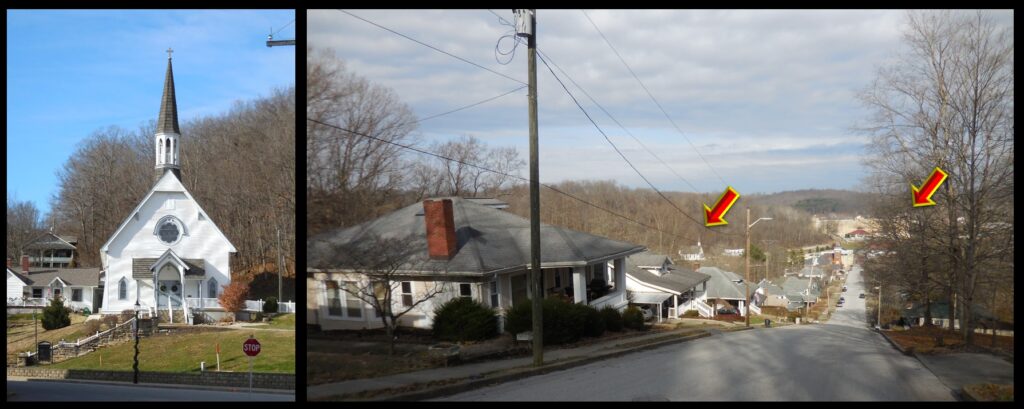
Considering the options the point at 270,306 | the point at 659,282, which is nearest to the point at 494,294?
the point at 659,282

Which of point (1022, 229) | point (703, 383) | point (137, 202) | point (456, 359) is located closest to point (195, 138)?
point (137, 202)

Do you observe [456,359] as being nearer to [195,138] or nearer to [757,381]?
[757,381]

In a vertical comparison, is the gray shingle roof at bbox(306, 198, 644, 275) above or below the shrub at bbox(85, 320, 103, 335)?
above

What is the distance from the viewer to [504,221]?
13.8m

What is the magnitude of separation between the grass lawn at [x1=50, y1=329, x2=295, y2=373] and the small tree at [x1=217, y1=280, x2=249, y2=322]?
8.64 feet

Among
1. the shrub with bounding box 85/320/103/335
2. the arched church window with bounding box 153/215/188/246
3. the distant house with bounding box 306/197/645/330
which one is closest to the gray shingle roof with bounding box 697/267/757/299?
the distant house with bounding box 306/197/645/330

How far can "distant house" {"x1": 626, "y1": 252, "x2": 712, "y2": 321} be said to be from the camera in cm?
1964

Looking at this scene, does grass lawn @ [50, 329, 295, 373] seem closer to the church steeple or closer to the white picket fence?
the white picket fence

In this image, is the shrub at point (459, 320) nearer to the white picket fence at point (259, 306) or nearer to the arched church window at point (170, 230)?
the white picket fence at point (259, 306)

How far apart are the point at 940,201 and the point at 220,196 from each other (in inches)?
→ 1488

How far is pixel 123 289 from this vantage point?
37.0m

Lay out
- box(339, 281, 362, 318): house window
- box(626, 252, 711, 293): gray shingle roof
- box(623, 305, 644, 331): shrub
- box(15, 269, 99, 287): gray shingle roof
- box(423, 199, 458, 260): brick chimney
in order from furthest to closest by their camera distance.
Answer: box(15, 269, 99, 287): gray shingle roof
box(626, 252, 711, 293): gray shingle roof
box(623, 305, 644, 331): shrub
box(423, 199, 458, 260): brick chimney
box(339, 281, 362, 318): house window

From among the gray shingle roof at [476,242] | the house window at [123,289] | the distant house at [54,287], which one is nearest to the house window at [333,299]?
the gray shingle roof at [476,242]
